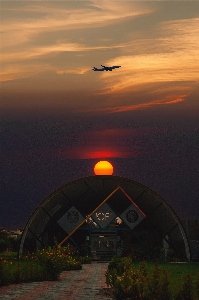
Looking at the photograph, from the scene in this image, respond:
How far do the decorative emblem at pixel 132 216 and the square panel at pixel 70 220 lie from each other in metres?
3.13

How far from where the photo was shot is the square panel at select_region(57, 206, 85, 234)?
147ft

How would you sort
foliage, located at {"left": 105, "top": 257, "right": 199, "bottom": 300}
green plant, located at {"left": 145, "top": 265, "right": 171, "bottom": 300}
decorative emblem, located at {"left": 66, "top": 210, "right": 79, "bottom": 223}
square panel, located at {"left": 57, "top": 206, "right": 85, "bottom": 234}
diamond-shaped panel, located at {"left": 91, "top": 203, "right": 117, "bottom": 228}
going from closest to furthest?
foliage, located at {"left": 105, "top": 257, "right": 199, "bottom": 300} < green plant, located at {"left": 145, "top": 265, "right": 171, "bottom": 300} < square panel, located at {"left": 57, "top": 206, "right": 85, "bottom": 234} < diamond-shaped panel, located at {"left": 91, "top": 203, "right": 117, "bottom": 228} < decorative emblem, located at {"left": 66, "top": 210, "right": 79, "bottom": 223}

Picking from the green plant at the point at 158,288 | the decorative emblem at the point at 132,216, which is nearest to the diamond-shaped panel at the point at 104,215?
the decorative emblem at the point at 132,216

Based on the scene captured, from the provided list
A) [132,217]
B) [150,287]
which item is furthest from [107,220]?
[150,287]

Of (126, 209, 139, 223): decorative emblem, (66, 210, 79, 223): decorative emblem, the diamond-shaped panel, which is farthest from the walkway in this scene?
(126, 209, 139, 223): decorative emblem

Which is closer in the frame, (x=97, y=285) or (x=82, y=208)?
(x=97, y=285)

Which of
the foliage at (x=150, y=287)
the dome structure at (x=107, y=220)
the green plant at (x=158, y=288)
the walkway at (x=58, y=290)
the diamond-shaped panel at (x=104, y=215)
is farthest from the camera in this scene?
the diamond-shaped panel at (x=104, y=215)

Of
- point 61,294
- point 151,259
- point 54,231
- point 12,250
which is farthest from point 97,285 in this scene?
point 12,250

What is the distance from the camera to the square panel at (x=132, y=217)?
148 feet

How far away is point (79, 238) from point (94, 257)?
2.28 meters

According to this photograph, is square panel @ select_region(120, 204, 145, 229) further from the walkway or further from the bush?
the bush

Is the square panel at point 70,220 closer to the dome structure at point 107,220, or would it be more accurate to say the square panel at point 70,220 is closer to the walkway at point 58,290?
the dome structure at point 107,220

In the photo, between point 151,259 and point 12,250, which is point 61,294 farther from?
point 12,250

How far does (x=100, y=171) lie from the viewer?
4394 cm
